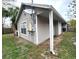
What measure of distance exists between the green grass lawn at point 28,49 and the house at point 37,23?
0.27ft

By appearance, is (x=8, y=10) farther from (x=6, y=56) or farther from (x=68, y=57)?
(x=68, y=57)

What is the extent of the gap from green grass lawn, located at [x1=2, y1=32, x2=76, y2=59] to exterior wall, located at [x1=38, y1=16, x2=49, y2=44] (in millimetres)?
139

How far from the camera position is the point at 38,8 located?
1.48 metres

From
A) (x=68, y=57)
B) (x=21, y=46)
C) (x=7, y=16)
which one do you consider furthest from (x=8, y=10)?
(x=68, y=57)

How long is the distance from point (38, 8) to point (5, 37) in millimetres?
481

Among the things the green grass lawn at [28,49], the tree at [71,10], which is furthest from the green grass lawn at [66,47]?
the tree at [71,10]

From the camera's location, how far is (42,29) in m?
1.55

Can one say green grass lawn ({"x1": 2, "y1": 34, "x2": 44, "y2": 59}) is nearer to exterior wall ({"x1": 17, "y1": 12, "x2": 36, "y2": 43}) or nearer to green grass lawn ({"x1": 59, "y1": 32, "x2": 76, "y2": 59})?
exterior wall ({"x1": 17, "y1": 12, "x2": 36, "y2": 43})

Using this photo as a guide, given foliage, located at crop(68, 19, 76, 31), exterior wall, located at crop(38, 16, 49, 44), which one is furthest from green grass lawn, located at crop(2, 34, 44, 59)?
foliage, located at crop(68, 19, 76, 31)

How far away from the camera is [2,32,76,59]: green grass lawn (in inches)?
52.1

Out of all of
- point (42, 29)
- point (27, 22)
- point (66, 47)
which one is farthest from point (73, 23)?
point (27, 22)

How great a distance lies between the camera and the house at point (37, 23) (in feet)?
4.74

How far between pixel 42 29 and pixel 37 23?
9 centimetres

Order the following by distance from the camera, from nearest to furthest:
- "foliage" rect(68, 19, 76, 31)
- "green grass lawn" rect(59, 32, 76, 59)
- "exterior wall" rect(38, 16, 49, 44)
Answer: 1. "foliage" rect(68, 19, 76, 31)
2. "green grass lawn" rect(59, 32, 76, 59)
3. "exterior wall" rect(38, 16, 49, 44)
